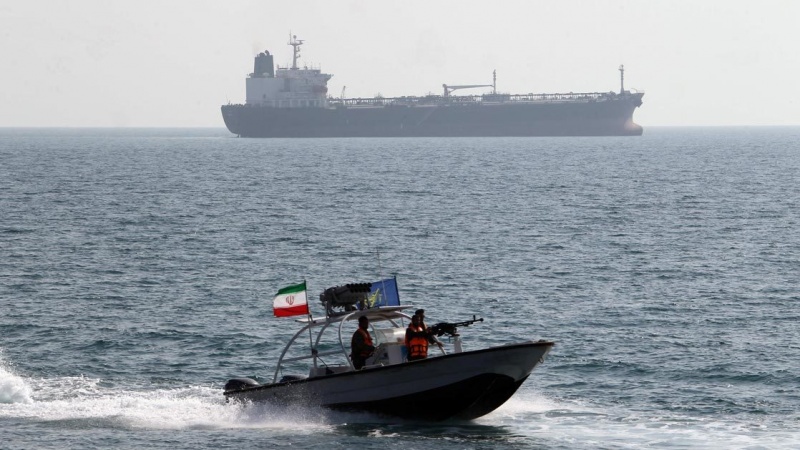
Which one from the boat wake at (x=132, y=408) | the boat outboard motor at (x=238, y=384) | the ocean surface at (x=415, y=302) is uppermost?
the boat outboard motor at (x=238, y=384)

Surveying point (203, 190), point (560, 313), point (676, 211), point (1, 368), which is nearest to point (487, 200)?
point (676, 211)

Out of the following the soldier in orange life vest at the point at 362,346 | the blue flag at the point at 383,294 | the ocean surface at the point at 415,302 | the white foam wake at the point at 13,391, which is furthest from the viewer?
the white foam wake at the point at 13,391

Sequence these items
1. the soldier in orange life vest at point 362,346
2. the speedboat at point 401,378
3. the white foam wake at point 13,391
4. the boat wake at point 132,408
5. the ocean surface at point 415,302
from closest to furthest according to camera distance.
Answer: the speedboat at point 401,378 → the soldier in orange life vest at point 362,346 → the ocean surface at point 415,302 → the boat wake at point 132,408 → the white foam wake at point 13,391

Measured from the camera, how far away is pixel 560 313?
3412 cm

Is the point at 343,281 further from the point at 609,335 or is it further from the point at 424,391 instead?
the point at 424,391

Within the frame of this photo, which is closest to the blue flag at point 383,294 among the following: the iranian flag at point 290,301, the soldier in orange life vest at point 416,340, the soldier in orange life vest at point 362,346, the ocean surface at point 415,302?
the soldier in orange life vest at point 362,346

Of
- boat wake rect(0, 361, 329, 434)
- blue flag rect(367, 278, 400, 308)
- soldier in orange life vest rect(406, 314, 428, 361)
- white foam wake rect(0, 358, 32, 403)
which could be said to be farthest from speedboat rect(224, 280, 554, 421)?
white foam wake rect(0, 358, 32, 403)

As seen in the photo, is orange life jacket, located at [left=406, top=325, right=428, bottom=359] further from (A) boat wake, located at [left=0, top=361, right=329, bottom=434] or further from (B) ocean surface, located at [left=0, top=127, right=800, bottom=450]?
(A) boat wake, located at [left=0, top=361, right=329, bottom=434]

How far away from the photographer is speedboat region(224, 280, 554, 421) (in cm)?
2081

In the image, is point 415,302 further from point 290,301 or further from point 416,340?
point 416,340

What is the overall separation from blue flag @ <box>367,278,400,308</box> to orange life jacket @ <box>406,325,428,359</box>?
1159 mm

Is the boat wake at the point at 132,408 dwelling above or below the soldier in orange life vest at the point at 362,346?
below

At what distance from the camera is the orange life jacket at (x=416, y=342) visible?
21047 millimetres

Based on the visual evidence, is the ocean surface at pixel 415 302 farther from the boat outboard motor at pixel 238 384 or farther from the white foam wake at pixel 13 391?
the boat outboard motor at pixel 238 384
